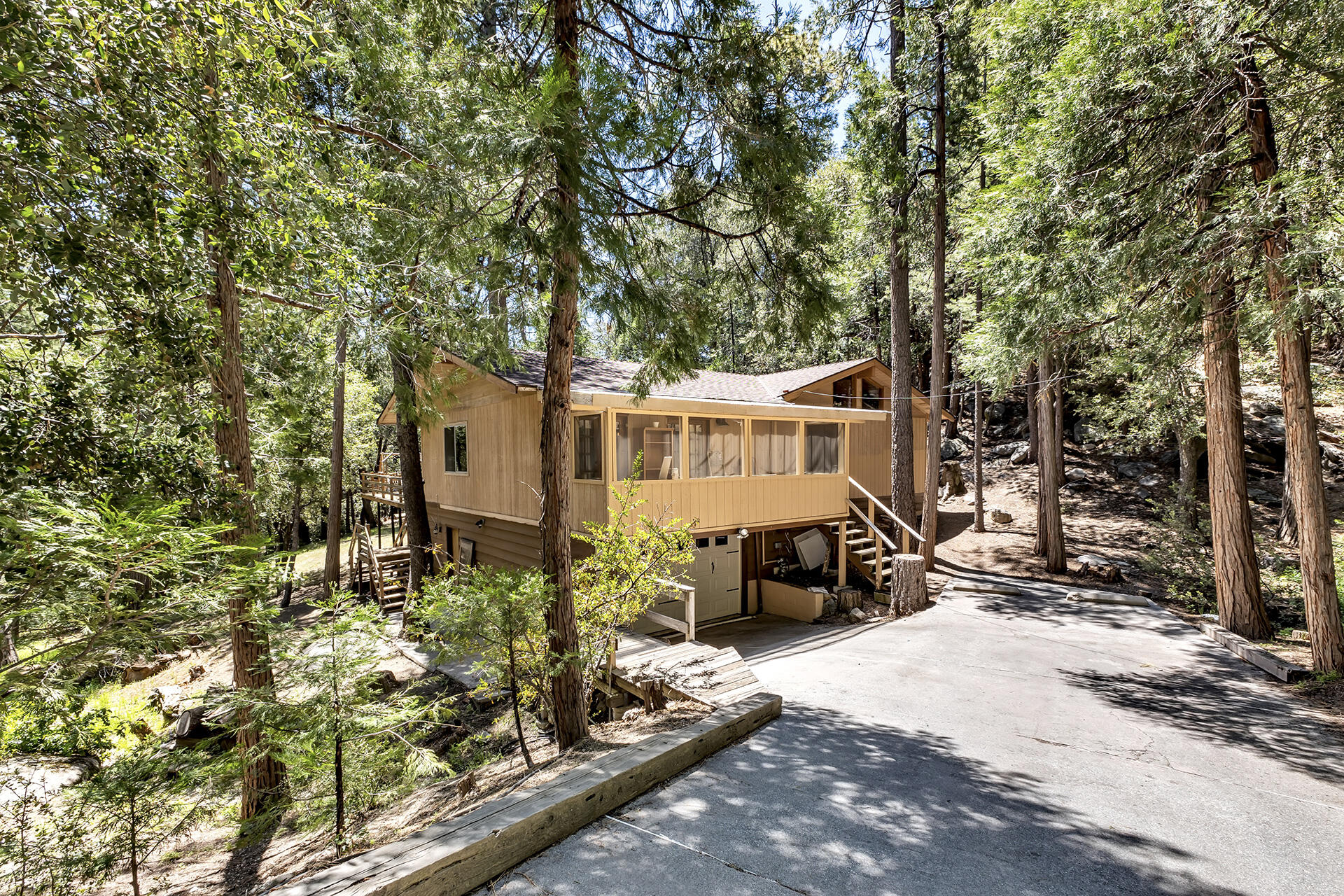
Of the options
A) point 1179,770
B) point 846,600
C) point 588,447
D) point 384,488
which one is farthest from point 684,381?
point 384,488

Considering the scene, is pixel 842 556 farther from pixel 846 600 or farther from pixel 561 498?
pixel 561 498

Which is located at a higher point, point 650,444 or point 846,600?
point 650,444

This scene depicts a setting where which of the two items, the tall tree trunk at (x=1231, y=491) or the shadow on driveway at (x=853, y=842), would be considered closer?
Answer: the shadow on driveway at (x=853, y=842)

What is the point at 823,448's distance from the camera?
1185 cm

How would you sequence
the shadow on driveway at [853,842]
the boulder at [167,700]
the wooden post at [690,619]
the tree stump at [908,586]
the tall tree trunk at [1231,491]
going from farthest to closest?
the tree stump at [908,586] → the boulder at [167,700] → the tall tree trunk at [1231,491] → the wooden post at [690,619] → the shadow on driveway at [853,842]

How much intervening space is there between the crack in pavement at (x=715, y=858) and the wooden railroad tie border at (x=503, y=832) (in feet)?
0.64

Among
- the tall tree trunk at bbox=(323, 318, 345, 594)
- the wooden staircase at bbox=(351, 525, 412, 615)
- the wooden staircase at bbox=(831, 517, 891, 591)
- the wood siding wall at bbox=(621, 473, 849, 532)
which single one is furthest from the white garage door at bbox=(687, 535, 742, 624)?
the tall tree trunk at bbox=(323, 318, 345, 594)

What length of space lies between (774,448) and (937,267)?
5.63 metres

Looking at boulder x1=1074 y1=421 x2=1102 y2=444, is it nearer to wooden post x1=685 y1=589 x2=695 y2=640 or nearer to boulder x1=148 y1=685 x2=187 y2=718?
wooden post x1=685 y1=589 x2=695 y2=640

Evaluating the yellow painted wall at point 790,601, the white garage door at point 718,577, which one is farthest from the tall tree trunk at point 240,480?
the yellow painted wall at point 790,601

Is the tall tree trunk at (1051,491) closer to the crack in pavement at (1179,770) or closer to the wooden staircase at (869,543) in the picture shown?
the wooden staircase at (869,543)

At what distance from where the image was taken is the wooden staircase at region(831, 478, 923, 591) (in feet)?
38.7

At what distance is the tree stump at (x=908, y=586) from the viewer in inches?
409

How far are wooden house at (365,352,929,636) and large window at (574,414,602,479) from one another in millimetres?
22
